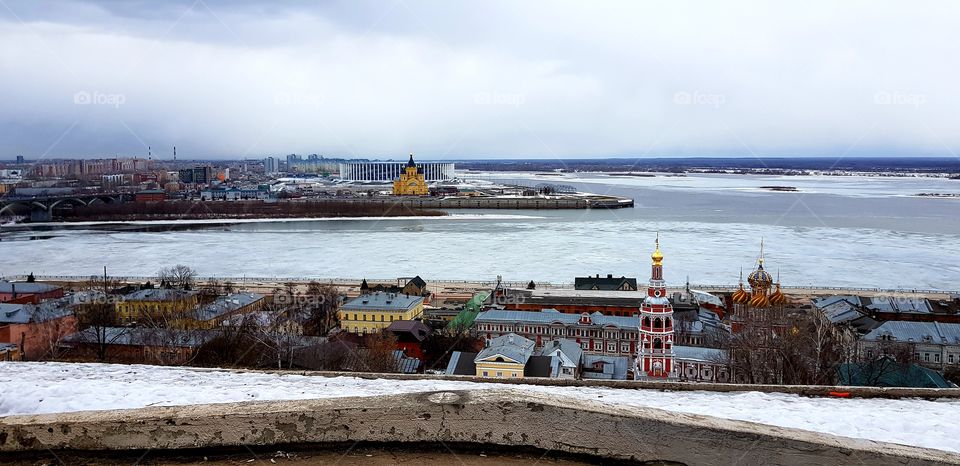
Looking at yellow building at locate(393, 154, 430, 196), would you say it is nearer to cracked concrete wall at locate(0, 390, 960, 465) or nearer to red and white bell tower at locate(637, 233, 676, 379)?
red and white bell tower at locate(637, 233, 676, 379)

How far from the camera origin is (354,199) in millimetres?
51719

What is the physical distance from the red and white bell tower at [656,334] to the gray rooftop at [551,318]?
2850mm

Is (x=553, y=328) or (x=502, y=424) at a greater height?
(x=502, y=424)

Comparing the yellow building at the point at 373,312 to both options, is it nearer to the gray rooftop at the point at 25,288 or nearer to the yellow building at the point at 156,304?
the yellow building at the point at 156,304

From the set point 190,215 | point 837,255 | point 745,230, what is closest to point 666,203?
point 745,230

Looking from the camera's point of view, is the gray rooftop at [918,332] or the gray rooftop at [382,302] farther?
the gray rooftop at [382,302]

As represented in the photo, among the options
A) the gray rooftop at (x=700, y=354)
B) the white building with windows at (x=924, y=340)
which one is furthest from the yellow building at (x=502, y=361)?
the white building with windows at (x=924, y=340)

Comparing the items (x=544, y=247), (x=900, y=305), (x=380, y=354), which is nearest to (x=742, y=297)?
(x=900, y=305)

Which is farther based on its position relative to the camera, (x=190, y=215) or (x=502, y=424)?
(x=190, y=215)

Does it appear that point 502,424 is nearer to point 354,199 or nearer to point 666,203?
point 666,203

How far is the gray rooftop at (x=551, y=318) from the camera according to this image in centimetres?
1260

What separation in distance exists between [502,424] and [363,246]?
2345 centimetres

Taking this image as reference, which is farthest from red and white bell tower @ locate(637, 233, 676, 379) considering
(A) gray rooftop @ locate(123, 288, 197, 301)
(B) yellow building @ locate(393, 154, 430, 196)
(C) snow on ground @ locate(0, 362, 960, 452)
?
(B) yellow building @ locate(393, 154, 430, 196)

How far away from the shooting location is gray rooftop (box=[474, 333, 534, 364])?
9.12m
